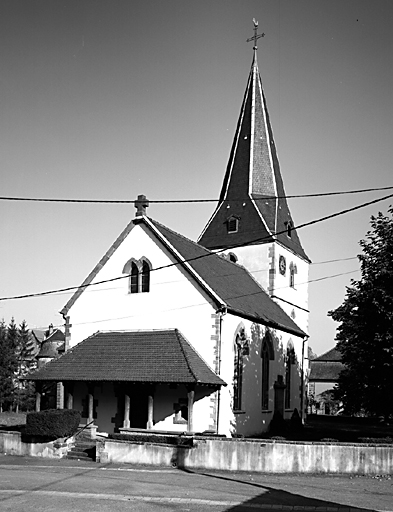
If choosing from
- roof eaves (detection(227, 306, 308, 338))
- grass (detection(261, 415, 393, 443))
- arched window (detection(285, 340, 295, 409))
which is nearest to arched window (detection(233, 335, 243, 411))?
roof eaves (detection(227, 306, 308, 338))

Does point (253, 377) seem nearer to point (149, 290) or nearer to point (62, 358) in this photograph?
point (149, 290)

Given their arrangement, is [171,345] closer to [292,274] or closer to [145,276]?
[145,276]

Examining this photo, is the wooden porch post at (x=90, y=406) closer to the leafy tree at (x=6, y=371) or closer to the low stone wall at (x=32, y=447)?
the low stone wall at (x=32, y=447)

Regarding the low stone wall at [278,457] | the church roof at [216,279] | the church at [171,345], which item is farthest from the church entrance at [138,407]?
the low stone wall at [278,457]

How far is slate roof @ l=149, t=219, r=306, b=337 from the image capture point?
2908 centimetres

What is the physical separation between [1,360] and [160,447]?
4847 centimetres

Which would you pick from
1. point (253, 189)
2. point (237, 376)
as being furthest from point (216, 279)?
point (253, 189)

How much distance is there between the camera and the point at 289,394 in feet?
117

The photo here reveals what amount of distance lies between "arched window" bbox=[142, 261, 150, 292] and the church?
0.05 metres

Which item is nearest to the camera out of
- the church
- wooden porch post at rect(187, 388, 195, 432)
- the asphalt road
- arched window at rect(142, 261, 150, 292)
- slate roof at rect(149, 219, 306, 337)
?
the asphalt road

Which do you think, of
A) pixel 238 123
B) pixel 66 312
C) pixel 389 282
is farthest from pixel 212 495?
pixel 238 123

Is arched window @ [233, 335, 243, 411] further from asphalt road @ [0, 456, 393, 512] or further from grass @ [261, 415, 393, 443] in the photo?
asphalt road @ [0, 456, 393, 512]

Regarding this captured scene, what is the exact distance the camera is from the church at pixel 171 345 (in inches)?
1039

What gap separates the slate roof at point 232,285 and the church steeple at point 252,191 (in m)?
2.55
